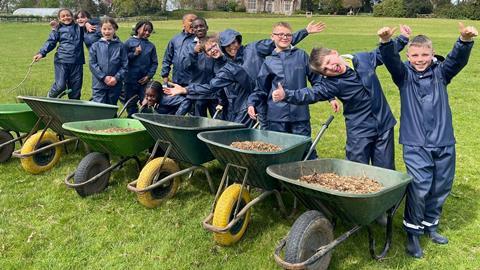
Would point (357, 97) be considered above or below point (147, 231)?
above

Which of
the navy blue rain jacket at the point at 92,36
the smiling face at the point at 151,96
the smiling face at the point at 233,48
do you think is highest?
the smiling face at the point at 233,48

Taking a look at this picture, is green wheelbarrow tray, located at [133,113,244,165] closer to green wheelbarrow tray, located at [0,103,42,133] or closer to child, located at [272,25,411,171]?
child, located at [272,25,411,171]

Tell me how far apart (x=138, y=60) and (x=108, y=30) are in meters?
0.71

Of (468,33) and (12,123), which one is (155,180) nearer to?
(12,123)

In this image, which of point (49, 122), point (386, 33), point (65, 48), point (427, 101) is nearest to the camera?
point (386, 33)

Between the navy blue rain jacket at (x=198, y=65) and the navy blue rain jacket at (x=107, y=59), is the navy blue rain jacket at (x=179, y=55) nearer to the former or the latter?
the navy blue rain jacket at (x=198, y=65)

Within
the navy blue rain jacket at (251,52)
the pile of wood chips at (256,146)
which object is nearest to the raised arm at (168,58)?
the navy blue rain jacket at (251,52)

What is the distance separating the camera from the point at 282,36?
4.42 meters

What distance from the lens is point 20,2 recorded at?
9981 centimetres

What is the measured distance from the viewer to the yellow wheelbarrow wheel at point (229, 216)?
3689mm

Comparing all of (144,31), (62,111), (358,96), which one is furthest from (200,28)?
(358,96)

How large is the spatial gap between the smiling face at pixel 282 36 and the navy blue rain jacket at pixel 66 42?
422 cm

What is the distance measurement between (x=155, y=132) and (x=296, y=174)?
1.49 metres

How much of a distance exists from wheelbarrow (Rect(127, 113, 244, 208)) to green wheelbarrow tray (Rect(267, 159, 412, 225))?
1.07 meters
